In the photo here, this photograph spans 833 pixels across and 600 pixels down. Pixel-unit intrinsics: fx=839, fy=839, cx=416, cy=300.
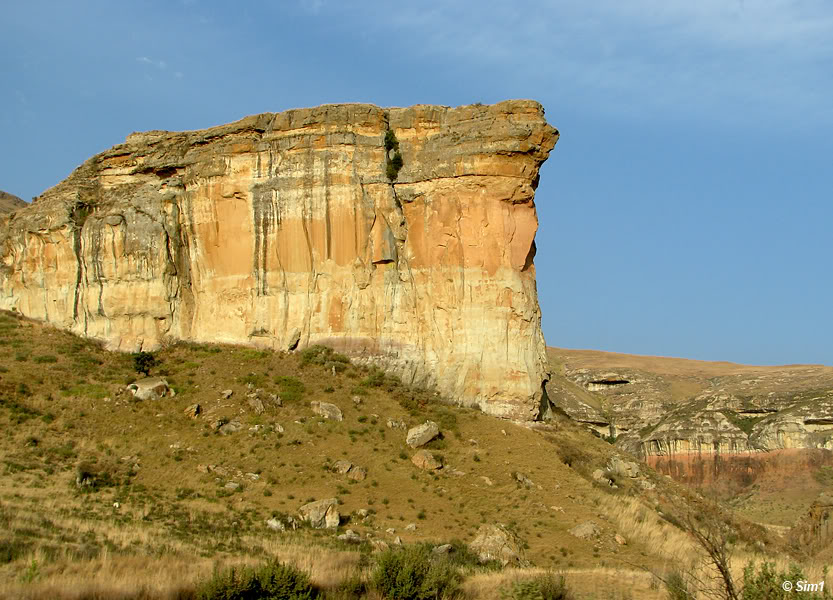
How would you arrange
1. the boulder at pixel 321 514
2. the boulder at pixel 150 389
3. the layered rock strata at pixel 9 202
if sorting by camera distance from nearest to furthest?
the boulder at pixel 321 514 → the boulder at pixel 150 389 → the layered rock strata at pixel 9 202

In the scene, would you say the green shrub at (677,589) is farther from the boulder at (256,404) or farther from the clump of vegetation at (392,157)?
the clump of vegetation at (392,157)

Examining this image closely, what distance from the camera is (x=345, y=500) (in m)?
23.6

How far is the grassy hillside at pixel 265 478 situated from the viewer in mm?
16438

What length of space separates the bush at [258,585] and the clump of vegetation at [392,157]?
2134cm

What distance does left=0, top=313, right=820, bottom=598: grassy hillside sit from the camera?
1644cm

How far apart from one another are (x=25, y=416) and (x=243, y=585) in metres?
17.3

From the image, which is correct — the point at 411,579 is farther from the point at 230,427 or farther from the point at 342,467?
the point at 230,427

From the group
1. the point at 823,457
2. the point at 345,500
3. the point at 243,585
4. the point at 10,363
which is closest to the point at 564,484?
the point at 345,500

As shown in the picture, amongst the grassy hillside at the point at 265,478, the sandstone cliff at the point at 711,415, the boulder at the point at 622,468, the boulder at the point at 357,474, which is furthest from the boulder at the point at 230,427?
the sandstone cliff at the point at 711,415

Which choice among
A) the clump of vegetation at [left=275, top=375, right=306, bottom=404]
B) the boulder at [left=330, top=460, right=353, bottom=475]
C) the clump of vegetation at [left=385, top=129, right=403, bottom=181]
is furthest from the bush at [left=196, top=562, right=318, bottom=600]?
the clump of vegetation at [left=385, top=129, right=403, bottom=181]

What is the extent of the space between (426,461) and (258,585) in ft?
42.9

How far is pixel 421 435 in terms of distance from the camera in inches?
1070

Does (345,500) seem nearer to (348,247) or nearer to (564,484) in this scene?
(564,484)

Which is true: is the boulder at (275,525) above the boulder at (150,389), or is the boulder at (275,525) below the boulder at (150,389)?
below
